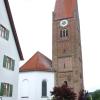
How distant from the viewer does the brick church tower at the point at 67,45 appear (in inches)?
2375

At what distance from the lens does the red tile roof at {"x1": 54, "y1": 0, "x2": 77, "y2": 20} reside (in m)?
67.2

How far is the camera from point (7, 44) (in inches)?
1320

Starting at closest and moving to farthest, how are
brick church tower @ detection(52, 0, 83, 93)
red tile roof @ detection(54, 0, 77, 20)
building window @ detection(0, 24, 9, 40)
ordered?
building window @ detection(0, 24, 9, 40) → brick church tower @ detection(52, 0, 83, 93) → red tile roof @ detection(54, 0, 77, 20)

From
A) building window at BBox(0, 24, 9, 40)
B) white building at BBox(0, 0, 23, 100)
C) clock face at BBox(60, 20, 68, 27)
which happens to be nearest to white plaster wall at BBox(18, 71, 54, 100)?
clock face at BBox(60, 20, 68, 27)

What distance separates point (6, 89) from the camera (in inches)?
1268

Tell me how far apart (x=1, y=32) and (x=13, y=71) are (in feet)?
17.8

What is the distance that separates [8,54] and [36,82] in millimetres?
26297

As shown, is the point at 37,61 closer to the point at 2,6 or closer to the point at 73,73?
the point at 73,73

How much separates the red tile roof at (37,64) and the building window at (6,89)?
88.1 ft

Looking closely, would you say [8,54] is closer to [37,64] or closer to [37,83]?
[37,83]

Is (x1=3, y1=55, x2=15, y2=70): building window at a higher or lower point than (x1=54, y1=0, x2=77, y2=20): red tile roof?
lower

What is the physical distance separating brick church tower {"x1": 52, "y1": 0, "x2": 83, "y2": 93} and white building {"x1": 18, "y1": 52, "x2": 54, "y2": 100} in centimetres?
183

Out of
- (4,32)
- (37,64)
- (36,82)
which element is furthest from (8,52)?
(37,64)

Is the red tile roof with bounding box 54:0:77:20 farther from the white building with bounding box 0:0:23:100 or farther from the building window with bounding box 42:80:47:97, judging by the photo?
the white building with bounding box 0:0:23:100
